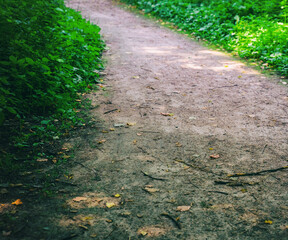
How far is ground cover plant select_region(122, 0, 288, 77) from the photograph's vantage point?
711cm

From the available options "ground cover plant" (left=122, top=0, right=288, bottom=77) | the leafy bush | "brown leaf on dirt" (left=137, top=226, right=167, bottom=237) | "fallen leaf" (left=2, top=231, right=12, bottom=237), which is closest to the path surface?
"brown leaf on dirt" (left=137, top=226, right=167, bottom=237)

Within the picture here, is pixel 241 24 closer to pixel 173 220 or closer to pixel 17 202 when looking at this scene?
pixel 173 220

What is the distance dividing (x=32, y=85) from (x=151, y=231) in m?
Answer: 2.81

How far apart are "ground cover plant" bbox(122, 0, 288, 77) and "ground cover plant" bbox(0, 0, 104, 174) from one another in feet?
14.5

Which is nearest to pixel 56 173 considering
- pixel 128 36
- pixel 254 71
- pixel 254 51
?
pixel 254 71

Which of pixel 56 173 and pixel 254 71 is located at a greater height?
pixel 254 71

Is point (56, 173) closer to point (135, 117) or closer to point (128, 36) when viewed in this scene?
point (135, 117)

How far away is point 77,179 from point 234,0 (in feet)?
31.4

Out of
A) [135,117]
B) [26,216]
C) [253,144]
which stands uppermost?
[253,144]

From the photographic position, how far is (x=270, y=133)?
154 inches

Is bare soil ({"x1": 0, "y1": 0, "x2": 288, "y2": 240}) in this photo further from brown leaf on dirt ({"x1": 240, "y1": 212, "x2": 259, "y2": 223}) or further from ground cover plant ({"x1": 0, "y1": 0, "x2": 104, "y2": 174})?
ground cover plant ({"x1": 0, "y1": 0, "x2": 104, "y2": 174})

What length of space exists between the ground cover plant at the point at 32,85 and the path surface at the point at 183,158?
0.42 m

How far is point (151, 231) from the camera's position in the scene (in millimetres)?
2348

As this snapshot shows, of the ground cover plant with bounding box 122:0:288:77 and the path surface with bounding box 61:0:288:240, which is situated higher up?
the ground cover plant with bounding box 122:0:288:77
